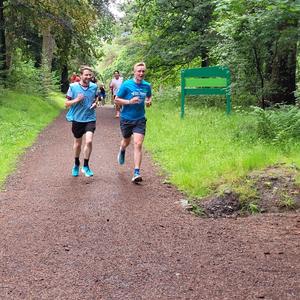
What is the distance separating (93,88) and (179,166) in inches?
82.0

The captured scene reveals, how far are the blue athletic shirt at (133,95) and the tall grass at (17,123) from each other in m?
2.50

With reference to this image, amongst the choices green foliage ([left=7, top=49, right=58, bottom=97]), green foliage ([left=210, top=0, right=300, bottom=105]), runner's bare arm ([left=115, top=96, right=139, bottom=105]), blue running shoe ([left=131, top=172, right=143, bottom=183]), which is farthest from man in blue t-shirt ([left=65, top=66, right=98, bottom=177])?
green foliage ([left=7, top=49, right=58, bottom=97])

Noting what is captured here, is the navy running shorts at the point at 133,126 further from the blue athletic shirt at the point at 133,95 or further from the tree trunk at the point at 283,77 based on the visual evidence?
the tree trunk at the point at 283,77

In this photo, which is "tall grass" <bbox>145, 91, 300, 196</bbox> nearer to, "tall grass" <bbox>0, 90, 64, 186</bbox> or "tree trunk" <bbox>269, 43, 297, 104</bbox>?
"tree trunk" <bbox>269, 43, 297, 104</bbox>

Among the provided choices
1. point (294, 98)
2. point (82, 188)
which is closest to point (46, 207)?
point (82, 188)

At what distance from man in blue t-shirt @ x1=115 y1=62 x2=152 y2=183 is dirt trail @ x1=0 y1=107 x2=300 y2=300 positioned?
623 millimetres

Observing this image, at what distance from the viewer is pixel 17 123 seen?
16.5 metres

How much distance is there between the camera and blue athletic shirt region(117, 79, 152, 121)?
850cm

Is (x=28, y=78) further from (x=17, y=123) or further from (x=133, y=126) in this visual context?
(x=133, y=126)

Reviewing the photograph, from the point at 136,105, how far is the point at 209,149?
2120 millimetres

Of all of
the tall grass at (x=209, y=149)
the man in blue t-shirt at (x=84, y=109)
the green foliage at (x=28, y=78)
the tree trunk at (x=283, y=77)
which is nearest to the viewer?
the tall grass at (x=209, y=149)

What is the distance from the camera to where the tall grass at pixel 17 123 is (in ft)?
36.2

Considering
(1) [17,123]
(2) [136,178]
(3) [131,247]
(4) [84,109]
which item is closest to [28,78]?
(1) [17,123]

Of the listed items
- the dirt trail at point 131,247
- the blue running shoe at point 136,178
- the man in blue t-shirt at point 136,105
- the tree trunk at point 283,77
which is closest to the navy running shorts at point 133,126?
the man in blue t-shirt at point 136,105
